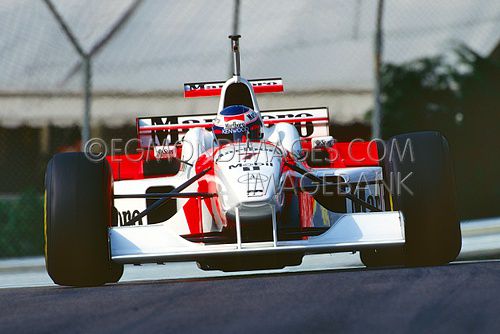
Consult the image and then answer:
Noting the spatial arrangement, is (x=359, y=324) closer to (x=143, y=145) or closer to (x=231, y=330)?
(x=231, y=330)

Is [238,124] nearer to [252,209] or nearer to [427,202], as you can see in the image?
[252,209]

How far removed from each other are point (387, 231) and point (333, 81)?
5.56 metres

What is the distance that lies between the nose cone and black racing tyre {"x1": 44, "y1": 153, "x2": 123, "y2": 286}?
0.77 metres

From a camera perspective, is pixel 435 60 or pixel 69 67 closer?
pixel 69 67

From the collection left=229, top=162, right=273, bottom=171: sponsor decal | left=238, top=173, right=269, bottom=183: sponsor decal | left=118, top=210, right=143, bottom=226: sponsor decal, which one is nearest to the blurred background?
left=118, top=210, right=143, bottom=226: sponsor decal

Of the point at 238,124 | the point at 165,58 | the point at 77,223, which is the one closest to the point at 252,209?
the point at 77,223

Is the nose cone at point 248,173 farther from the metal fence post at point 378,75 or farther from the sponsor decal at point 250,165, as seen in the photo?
the metal fence post at point 378,75

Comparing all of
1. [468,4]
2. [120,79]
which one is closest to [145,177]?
[120,79]

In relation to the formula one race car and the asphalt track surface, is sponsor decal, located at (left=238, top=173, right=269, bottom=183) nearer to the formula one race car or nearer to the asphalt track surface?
the formula one race car

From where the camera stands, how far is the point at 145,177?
8938 mm

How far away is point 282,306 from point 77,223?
2420 millimetres

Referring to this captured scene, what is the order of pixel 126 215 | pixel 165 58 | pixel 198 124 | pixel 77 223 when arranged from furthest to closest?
pixel 165 58 < pixel 198 124 < pixel 126 215 < pixel 77 223

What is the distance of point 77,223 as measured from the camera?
725 centimetres

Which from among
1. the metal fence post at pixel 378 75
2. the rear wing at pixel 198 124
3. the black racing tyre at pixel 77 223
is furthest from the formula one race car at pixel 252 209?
the metal fence post at pixel 378 75
